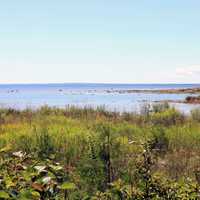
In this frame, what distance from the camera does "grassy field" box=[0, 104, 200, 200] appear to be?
180 centimetres

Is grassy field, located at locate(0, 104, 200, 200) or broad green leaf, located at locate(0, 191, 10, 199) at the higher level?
broad green leaf, located at locate(0, 191, 10, 199)

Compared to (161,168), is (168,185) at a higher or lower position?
higher

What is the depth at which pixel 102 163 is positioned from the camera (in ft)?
17.7

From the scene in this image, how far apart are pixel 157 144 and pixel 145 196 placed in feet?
23.9

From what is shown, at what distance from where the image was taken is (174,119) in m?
15.3

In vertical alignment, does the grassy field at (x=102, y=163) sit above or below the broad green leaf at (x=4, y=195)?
below

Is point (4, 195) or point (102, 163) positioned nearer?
point (4, 195)

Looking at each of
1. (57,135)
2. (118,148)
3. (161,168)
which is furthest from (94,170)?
Result: (57,135)

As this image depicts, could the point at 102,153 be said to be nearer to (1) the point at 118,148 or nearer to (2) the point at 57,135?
(1) the point at 118,148

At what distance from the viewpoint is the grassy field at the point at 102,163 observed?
1.80 meters

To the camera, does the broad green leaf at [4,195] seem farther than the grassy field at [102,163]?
No

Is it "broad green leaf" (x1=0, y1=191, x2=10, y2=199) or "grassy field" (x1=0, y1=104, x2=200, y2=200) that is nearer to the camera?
"broad green leaf" (x1=0, y1=191, x2=10, y2=199)

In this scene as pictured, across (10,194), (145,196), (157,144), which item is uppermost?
(10,194)

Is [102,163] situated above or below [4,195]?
below
